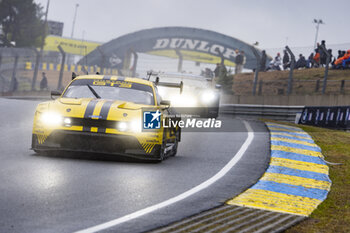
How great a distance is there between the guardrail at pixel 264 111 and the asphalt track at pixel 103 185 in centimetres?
980

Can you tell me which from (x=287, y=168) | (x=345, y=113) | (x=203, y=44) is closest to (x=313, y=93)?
(x=345, y=113)

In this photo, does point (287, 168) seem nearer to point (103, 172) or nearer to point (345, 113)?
point (103, 172)

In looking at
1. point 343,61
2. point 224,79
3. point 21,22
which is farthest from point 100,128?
point 21,22

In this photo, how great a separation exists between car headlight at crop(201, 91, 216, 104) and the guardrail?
3714 mm

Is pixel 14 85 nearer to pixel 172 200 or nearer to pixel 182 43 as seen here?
pixel 172 200

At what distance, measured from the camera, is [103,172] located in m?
7.68

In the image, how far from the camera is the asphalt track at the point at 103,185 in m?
5.06

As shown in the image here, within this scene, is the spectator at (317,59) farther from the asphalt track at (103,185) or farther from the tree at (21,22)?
the tree at (21,22)

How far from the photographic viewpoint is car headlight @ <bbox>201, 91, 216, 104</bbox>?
17734 mm

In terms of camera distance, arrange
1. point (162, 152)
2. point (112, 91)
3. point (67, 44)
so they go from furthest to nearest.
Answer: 1. point (67, 44)
2. point (112, 91)
3. point (162, 152)

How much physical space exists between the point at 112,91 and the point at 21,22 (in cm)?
6377

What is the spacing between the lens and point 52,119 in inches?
336

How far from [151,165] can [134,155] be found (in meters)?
0.36

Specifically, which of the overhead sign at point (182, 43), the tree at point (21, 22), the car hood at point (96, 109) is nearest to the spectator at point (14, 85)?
the car hood at point (96, 109)
